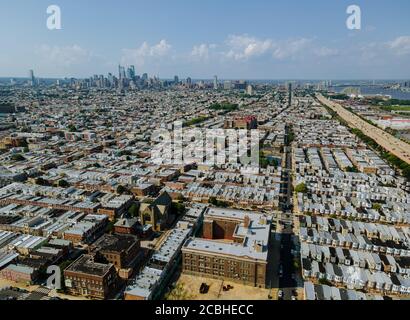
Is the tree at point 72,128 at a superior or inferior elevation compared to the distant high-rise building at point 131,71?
inferior

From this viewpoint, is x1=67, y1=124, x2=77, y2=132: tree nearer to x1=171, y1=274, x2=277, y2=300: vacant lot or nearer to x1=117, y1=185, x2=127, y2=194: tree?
x1=117, y1=185, x2=127, y2=194: tree

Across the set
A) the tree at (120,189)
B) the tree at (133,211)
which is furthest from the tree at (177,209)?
the tree at (120,189)

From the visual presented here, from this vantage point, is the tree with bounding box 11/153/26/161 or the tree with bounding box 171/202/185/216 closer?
the tree with bounding box 171/202/185/216

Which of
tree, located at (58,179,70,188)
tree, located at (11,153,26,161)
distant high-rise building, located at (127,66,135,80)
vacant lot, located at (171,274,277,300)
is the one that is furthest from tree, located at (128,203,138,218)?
distant high-rise building, located at (127,66,135,80)

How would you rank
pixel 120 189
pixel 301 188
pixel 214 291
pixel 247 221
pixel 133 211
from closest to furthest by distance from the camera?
pixel 214 291 < pixel 247 221 < pixel 133 211 < pixel 120 189 < pixel 301 188

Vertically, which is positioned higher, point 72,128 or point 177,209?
point 72,128

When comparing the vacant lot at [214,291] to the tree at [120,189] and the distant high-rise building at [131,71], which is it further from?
the distant high-rise building at [131,71]

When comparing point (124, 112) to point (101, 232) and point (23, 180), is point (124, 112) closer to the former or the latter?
point (23, 180)

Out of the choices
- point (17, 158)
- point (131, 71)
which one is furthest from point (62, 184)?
point (131, 71)

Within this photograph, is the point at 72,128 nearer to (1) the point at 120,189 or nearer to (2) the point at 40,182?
(2) the point at 40,182
